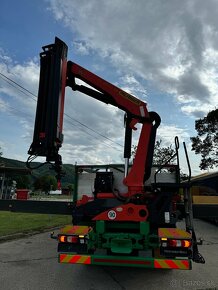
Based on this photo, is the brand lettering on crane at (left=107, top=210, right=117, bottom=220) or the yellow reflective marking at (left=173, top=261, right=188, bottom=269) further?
the brand lettering on crane at (left=107, top=210, right=117, bottom=220)

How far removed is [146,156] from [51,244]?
4.79 meters

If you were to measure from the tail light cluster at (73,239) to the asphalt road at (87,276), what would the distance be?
74 cm

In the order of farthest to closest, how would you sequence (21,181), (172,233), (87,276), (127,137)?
(21,181)
(127,137)
(87,276)
(172,233)

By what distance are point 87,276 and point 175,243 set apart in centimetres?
201

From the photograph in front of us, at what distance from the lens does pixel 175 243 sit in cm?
513

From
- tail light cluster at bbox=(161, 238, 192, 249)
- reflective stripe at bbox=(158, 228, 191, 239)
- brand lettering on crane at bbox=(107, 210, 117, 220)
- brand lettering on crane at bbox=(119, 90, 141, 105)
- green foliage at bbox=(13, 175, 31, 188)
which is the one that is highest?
green foliage at bbox=(13, 175, 31, 188)

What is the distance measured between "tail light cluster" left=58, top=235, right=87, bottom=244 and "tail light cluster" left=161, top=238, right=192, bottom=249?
1302mm

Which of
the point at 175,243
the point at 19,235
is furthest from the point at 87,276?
the point at 19,235

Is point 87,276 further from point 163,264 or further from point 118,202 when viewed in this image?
point 163,264

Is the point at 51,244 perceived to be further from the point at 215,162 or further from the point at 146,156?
the point at 215,162

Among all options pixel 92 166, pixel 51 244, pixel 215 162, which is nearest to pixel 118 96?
pixel 92 166

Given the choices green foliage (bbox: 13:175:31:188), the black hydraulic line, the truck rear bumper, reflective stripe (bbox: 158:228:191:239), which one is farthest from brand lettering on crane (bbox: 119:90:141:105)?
green foliage (bbox: 13:175:31:188)

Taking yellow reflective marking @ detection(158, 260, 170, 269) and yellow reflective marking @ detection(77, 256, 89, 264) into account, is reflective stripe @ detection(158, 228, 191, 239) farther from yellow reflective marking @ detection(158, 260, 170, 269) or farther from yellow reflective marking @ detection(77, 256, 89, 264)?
yellow reflective marking @ detection(77, 256, 89, 264)

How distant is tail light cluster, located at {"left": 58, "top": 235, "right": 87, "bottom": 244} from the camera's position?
544 cm
